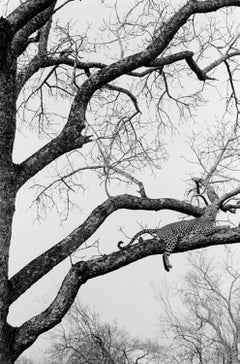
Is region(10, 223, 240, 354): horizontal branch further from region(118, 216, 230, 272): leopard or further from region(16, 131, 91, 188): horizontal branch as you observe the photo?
region(16, 131, 91, 188): horizontal branch

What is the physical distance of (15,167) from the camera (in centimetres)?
600

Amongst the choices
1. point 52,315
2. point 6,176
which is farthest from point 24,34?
point 52,315

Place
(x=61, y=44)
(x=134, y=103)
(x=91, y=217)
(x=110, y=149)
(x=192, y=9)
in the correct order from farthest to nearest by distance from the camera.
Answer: (x=134, y=103) < (x=61, y=44) < (x=110, y=149) < (x=192, y=9) < (x=91, y=217)

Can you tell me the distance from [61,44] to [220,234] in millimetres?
4053

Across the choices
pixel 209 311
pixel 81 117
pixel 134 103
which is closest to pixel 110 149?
pixel 81 117

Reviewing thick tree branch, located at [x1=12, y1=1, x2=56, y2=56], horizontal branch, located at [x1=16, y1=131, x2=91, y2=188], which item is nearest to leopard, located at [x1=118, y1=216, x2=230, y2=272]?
horizontal branch, located at [x1=16, y1=131, x2=91, y2=188]

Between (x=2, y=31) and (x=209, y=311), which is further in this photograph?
(x=209, y=311)

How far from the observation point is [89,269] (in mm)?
5824

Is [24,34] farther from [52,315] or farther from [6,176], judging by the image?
[52,315]

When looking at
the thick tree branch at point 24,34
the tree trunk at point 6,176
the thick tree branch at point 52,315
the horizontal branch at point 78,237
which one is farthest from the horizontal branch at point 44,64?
the thick tree branch at point 52,315

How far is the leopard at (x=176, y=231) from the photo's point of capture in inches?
245

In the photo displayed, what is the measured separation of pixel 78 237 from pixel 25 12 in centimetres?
256

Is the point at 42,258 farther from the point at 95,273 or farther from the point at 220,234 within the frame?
the point at 220,234

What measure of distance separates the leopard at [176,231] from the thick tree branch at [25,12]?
105 inches
